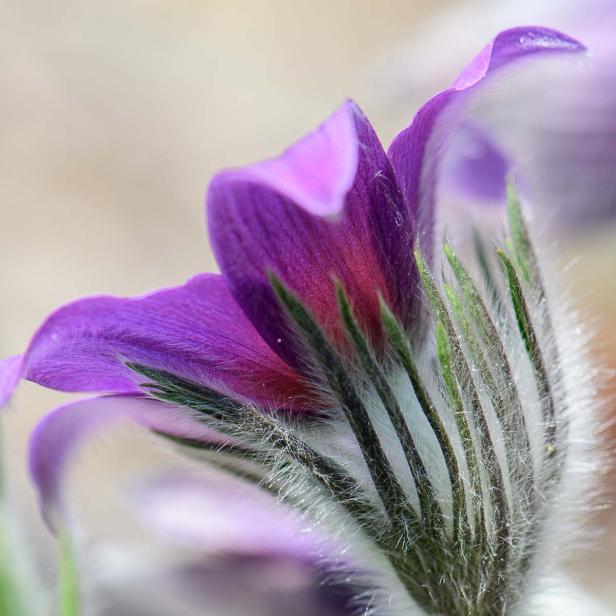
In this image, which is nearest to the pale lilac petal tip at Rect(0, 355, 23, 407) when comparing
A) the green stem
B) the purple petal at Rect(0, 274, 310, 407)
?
the purple petal at Rect(0, 274, 310, 407)

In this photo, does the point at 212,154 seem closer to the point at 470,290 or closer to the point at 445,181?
the point at 445,181

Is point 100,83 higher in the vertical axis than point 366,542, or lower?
higher

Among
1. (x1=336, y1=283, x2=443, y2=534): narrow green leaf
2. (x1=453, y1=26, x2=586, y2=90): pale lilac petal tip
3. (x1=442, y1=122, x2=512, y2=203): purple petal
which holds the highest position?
(x1=453, y1=26, x2=586, y2=90): pale lilac petal tip

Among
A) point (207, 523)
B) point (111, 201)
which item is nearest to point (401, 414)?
A: point (207, 523)

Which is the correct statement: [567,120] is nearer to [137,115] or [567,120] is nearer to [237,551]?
[237,551]

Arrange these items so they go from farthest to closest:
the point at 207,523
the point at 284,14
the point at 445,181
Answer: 1. the point at 284,14
2. the point at 207,523
3. the point at 445,181

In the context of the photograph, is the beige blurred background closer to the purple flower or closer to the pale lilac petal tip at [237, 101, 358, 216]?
the purple flower

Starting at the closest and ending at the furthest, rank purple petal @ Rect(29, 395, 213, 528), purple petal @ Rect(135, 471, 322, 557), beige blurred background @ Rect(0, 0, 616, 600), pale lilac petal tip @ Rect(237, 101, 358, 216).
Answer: pale lilac petal tip @ Rect(237, 101, 358, 216) < purple petal @ Rect(29, 395, 213, 528) < purple petal @ Rect(135, 471, 322, 557) < beige blurred background @ Rect(0, 0, 616, 600)
